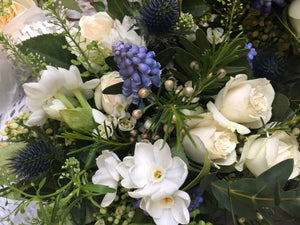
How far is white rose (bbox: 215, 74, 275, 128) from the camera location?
55 centimetres

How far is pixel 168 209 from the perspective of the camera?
552 mm

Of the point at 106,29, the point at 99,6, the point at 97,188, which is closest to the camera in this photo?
the point at 97,188

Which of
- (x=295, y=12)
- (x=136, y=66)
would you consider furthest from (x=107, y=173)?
(x=295, y=12)

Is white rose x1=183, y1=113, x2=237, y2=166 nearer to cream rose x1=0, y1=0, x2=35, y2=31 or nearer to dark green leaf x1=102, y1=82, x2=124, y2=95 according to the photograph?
dark green leaf x1=102, y1=82, x2=124, y2=95

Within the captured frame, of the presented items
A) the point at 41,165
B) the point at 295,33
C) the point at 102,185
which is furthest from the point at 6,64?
the point at 295,33

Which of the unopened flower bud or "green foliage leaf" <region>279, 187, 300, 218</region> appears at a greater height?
the unopened flower bud

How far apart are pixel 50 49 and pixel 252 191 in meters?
0.37

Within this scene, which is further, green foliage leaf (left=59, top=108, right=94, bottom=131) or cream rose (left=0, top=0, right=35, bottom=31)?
cream rose (left=0, top=0, right=35, bottom=31)

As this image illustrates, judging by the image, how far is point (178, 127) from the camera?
0.49m

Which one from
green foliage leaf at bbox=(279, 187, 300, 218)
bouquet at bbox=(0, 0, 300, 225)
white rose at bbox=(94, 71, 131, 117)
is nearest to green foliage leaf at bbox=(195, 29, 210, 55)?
bouquet at bbox=(0, 0, 300, 225)

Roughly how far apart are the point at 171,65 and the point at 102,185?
204 mm

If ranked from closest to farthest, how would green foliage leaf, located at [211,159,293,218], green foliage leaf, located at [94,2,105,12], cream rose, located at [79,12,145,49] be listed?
green foliage leaf, located at [211,159,293,218]
cream rose, located at [79,12,145,49]
green foliage leaf, located at [94,2,105,12]

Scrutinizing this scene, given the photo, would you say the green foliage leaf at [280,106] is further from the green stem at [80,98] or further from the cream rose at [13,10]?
the cream rose at [13,10]

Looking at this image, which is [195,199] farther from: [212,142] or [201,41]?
[201,41]
